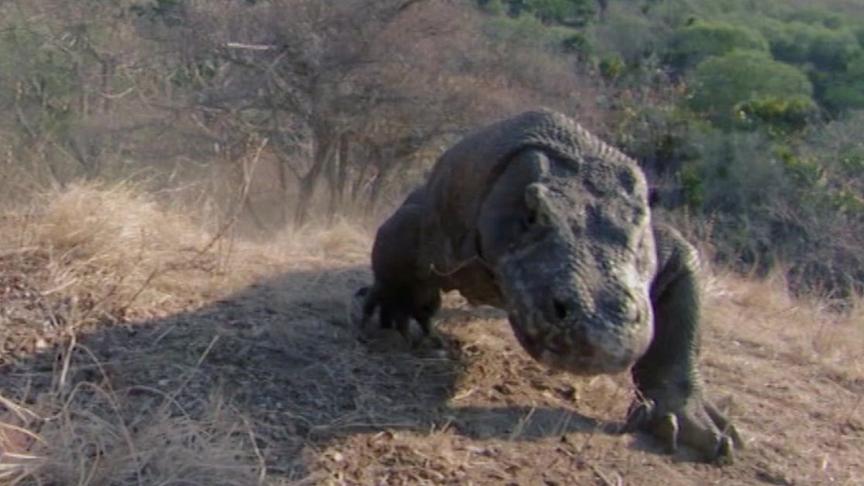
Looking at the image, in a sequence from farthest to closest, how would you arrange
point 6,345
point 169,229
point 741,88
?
1. point 741,88
2. point 169,229
3. point 6,345

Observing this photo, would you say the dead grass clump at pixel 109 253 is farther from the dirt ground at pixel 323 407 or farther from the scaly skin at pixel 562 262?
the scaly skin at pixel 562 262

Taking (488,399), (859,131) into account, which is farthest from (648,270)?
(859,131)

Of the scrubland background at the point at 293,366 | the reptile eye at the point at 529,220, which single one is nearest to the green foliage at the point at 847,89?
the scrubland background at the point at 293,366

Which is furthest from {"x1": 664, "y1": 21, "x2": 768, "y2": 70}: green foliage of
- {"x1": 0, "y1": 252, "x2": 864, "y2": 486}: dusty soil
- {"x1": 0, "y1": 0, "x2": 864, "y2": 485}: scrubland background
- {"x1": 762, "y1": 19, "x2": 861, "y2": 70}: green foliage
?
{"x1": 0, "y1": 252, "x2": 864, "y2": 486}: dusty soil

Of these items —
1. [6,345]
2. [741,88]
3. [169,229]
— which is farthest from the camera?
[741,88]

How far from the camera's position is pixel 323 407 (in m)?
3.80

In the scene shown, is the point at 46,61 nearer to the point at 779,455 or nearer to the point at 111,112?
the point at 111,112

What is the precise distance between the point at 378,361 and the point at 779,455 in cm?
132

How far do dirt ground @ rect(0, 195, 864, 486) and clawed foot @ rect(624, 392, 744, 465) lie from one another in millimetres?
46

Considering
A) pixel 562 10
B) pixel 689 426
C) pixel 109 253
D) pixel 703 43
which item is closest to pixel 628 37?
pixel 562 10

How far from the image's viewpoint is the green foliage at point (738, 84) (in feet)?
79.2

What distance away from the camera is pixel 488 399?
13.4 ft

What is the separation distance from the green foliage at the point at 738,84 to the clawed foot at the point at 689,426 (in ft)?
65.4

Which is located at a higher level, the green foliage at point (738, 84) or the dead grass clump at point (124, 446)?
the dead grass clump at point (124, 446)
